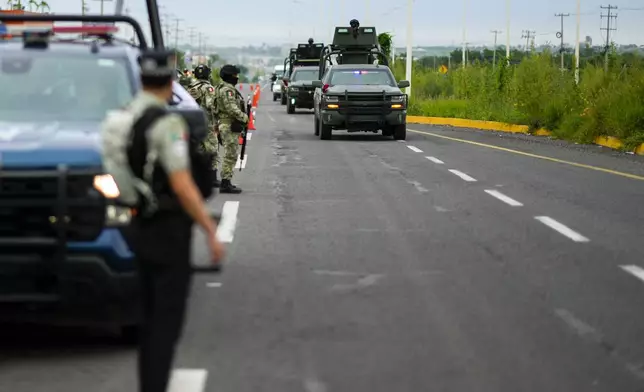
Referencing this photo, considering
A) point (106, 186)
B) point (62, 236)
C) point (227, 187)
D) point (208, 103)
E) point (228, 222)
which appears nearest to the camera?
point (62, 236)

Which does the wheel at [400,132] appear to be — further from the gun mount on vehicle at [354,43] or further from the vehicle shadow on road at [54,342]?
the vehicle shadow on road at [54,342]

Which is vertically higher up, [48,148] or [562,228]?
[48,148]

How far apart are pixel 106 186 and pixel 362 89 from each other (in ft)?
74.2

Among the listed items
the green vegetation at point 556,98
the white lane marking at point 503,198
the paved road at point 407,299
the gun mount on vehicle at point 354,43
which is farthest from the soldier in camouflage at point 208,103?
the gun mount on vehicle at point 354,43

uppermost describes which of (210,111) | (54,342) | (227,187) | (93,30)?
(93,30)

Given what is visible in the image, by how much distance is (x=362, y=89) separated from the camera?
1153 inches

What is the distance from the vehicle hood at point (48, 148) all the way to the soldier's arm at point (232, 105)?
873 cm

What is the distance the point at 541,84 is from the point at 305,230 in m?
21.8

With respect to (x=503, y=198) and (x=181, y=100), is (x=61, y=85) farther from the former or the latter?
(x=503, y=198)

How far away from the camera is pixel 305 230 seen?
12.6 metres

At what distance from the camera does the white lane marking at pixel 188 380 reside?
6381mm

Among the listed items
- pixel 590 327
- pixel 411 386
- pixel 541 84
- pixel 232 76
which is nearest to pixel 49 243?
pixel 411 386

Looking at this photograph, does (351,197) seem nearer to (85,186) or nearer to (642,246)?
(642,246)

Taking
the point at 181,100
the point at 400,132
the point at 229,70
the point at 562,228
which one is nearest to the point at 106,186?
the point at 181,100
